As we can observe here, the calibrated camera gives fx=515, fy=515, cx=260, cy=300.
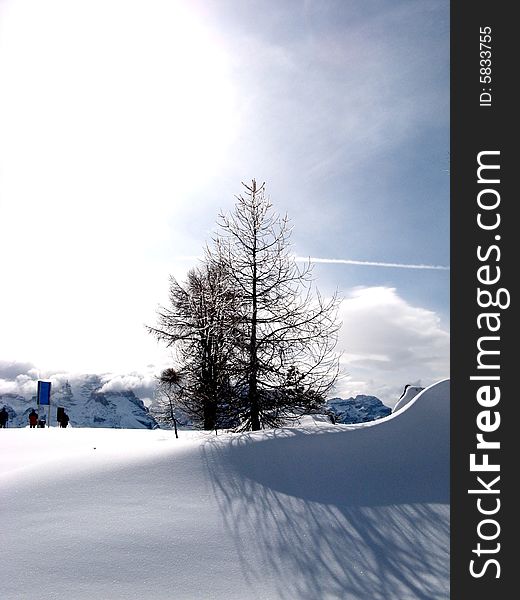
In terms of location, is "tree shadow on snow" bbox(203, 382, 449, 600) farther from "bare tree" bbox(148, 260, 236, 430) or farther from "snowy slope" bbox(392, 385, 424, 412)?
"snowy slope" bbox(392, 385, 424, 412)

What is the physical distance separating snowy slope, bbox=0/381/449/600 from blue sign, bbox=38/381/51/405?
679 inches

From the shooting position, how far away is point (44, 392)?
2478 cm

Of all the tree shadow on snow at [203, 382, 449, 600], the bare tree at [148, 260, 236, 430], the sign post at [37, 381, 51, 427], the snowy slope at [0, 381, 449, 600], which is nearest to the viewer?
the snowy slope at [0, 381, 449, 600]

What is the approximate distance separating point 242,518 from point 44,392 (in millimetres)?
21244

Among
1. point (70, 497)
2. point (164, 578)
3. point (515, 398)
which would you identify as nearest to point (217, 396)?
point (70, 497)

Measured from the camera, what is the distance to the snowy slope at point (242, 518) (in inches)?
199

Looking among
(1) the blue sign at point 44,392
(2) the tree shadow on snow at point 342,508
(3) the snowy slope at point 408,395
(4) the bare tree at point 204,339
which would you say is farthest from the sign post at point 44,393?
(2) the tree shadow on snow at point 342,508

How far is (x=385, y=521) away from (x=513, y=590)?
Result: 6.53 feet

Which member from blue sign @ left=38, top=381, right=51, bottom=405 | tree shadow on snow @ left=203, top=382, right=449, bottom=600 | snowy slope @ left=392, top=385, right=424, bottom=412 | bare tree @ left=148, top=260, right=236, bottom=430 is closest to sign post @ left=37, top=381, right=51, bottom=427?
blue sign @ left=38, top=381, right=51, bottom=405

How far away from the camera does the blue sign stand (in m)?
24.4

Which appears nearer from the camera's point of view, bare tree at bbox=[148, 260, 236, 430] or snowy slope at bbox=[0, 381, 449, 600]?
snowy slope at bbox=[0, 381, 449, 600]

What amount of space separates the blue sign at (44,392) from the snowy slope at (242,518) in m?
17.2

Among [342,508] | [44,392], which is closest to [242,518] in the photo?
[342,508]

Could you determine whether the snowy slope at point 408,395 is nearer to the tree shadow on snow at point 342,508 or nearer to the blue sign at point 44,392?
the tree shadow on snow at point 342,508
